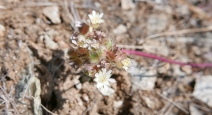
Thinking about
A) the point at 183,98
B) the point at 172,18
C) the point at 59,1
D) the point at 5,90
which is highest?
the point at 59,1

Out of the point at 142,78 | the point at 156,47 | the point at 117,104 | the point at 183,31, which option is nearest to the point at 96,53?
the point at 117,104

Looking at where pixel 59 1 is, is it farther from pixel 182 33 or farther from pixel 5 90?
pixel 182 33

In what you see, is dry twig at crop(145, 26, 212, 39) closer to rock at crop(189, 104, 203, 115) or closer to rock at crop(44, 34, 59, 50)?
rock at crop(189, 104, 203, 115)

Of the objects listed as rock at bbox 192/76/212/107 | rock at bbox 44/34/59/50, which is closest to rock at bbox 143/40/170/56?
rock at bbox 192/76/212/107

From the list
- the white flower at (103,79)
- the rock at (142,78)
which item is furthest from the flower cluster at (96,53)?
the rock at (142,78)

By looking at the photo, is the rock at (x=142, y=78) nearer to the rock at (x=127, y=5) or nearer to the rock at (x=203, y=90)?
the rock at (x=203, y=90)

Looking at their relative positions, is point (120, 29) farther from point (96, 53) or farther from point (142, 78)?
point (96, 53)

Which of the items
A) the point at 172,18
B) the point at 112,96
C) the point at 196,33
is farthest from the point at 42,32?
the point at 196,33
